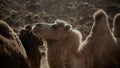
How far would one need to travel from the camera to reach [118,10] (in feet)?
62.5

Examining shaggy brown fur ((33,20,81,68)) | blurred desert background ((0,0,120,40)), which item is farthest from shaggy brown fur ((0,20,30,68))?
blurred desert background ((0,0,120,40))

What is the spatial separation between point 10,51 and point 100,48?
1735mm

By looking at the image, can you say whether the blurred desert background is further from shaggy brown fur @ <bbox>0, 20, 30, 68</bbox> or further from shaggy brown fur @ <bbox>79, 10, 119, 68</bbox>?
shaggy brown fur @ <bbox>0, 20, 30, 68</bbox>


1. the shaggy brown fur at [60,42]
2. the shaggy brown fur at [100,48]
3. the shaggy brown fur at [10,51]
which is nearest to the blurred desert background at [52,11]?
the shaggy brown fur at [100,48]

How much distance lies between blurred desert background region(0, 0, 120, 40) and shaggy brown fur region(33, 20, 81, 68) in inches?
404

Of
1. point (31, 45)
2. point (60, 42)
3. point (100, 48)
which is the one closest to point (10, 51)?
point (60, 42)

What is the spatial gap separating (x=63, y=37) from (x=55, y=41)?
17 centimetres

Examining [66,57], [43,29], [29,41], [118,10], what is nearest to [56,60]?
[66,57]

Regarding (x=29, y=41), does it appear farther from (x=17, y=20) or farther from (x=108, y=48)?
(x=17, y=20)

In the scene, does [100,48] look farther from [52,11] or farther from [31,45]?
[52,11]

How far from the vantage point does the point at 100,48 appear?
7.34 metres

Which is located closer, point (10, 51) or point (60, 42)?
point (10, 51)

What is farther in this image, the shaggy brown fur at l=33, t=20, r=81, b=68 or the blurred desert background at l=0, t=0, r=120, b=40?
the blurred desert background at l=0, t=0, r=120, b=40

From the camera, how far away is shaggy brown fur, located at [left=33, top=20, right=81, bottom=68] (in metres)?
7.09
